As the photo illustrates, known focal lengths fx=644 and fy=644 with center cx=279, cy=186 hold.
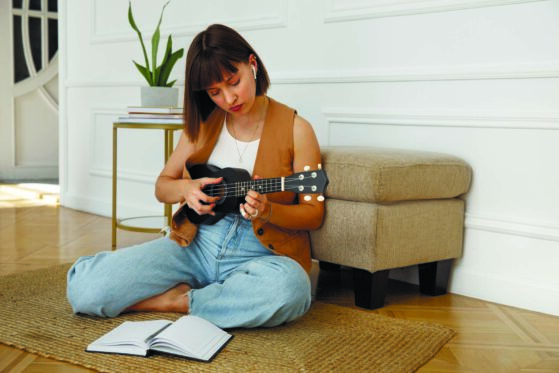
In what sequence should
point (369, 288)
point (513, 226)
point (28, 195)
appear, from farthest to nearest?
1. point (28, 195)
2. point (513, 226)
3. point (369, 288)

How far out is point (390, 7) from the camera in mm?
2422

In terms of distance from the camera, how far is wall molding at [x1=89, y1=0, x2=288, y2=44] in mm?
2867

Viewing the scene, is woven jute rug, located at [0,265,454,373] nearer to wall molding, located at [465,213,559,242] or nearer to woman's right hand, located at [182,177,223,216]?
woman's right hand, located at [182,177,223,216]

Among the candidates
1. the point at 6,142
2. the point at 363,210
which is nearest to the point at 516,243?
the point at 363,210

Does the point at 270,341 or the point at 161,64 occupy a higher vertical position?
the point at 161,64

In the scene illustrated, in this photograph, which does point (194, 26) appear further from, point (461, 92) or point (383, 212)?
point (383, 212)

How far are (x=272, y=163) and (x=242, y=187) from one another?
6.7 inches

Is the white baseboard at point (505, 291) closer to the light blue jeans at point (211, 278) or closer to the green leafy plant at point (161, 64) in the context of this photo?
the light blue jeans at point (211, 278)

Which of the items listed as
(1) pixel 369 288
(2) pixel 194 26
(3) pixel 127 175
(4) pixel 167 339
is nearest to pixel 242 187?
(4) pixel 167 339

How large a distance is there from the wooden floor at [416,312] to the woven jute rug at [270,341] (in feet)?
0.17

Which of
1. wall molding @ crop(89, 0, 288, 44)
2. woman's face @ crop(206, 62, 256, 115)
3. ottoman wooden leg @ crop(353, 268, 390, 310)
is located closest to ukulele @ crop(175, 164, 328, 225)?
woman's face @ crop(206, 62, 256, 115)

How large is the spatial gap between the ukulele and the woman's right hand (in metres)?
0.03

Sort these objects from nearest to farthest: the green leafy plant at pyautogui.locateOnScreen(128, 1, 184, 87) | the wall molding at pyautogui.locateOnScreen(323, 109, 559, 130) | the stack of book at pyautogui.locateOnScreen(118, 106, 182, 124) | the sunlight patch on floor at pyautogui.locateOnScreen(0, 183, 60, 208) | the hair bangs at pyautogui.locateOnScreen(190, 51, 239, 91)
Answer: the hair bangs at pyautogui.locateOnScreen(190, 51, 239, 91), the wall molding at pyautogui.locateOnScreen(323, 109, 559, 130), the stack of book at pyautogui.locateOnScreen(118, 106, 182, 124), the green leafy plant at pyautogui.locateOnScreen(128, 1, 184, 87), the sunlight patch on floor at pyautogui.locateOnScreen(0, 183, 60, 208)

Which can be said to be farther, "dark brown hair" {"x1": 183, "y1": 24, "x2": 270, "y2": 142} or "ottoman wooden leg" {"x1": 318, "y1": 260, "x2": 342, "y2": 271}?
"ottoman wooden leg" {"x1": 318, "y1": 260, "x2": 342, "y2": 271}
